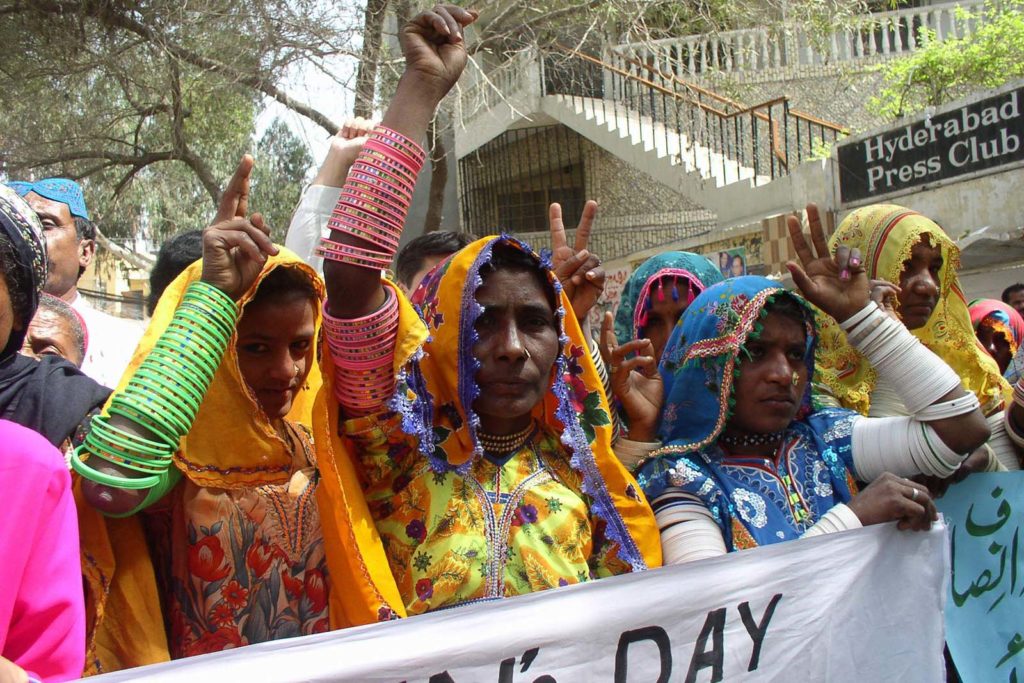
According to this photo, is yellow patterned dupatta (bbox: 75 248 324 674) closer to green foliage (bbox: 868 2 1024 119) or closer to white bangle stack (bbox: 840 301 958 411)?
white bangle stack (bbox: 840 301 958 411)

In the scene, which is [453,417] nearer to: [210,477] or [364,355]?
[364,355]

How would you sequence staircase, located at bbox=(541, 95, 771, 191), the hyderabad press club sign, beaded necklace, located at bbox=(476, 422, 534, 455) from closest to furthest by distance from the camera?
beaded necklace, located at bbox=(476, 422, 534, 455) < the hyderabad press club sign < staircase, located at bbox=(541, 95, 771, 191)

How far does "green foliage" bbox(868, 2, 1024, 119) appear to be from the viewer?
12.1 metres

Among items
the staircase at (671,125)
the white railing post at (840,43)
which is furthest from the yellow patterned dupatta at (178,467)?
the white railing post at (840,43)

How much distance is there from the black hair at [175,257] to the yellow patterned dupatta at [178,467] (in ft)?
3.66

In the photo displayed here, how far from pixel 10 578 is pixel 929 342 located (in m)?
3.12

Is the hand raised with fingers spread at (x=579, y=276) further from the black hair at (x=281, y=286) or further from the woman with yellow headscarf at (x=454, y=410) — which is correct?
the black hair at (x=281, y=286)

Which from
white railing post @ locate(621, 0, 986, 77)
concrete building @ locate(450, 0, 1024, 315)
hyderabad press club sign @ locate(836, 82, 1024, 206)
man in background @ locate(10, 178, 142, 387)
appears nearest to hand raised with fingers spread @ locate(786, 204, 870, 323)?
man in background @ locate(10, 178, 142, 387)

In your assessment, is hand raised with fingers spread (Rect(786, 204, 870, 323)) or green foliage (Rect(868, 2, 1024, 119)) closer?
hand raised with fingers spread (Rect(786, 204, 870, 323))

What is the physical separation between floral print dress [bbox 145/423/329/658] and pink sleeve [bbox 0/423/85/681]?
0.47 m

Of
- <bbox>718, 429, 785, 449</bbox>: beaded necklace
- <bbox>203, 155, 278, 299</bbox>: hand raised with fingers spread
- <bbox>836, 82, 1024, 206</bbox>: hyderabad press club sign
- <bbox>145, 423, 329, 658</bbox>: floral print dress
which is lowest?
<bbox>145, 423, 329, 658</bbox>: floral print dress

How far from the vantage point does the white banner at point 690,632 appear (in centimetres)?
171

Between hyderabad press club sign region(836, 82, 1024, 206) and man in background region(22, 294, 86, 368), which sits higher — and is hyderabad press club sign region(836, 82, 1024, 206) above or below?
above

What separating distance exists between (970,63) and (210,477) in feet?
41.8
